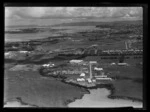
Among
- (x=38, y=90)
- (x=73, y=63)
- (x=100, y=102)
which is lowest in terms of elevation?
(x=100, y=102)

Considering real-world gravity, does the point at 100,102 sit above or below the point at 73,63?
below

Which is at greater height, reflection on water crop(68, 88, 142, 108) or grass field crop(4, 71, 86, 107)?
grass field crop(4, 71, 86, 107)

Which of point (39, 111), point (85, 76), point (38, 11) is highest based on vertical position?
point (38, 11)

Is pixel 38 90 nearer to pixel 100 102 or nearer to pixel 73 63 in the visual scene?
pixel 73 63

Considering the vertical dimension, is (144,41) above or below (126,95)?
above

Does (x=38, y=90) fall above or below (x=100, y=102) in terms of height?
above

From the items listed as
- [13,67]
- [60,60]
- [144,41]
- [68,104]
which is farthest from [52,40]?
[144,41]

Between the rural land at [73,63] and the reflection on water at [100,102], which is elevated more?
the rural land at [73,63]

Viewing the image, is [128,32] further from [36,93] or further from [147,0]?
[36,93]

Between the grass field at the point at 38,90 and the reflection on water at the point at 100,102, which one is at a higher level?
the grass field at the point at 38,90

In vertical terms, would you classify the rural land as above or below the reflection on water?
above

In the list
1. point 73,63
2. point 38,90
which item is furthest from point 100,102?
point 38,90
